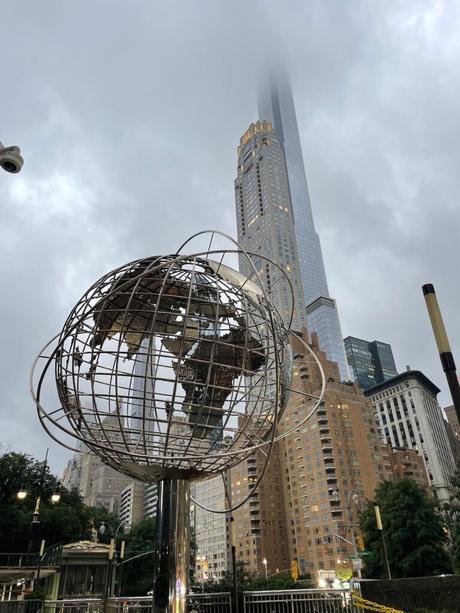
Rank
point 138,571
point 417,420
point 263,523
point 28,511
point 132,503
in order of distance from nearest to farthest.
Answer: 1. point 28,511
2. point 138,571
3. point 263,523
4. point 417,420
5. point 132,503

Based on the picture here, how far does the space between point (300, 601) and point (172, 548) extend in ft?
13.9

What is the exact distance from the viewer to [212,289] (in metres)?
7.62

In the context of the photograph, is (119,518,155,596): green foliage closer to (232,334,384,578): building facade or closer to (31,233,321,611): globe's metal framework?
(31,233,321,611): globe's metal framework

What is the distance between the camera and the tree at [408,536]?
1155 inches

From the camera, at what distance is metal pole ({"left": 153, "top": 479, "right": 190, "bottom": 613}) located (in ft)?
21.3

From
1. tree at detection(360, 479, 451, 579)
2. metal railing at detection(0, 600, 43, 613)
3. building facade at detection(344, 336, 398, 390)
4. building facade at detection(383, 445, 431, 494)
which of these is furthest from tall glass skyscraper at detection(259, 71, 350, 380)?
metal railing at detection(0, 600, 43, 613)

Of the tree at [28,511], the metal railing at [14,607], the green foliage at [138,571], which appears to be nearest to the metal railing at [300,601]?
the metal railing at [14,607]

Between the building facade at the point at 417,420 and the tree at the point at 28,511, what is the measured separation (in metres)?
87.9

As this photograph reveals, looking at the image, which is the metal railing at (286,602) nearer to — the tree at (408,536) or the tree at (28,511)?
the tree at (28,511)

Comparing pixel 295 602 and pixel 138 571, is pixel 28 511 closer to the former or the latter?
pixel 138 571

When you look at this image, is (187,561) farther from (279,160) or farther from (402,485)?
(279,160)

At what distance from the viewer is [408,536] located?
30.6 metres

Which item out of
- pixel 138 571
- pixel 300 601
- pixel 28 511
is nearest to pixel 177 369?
pixel 300 601

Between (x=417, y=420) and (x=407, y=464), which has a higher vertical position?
(x=417, y=420)
